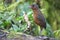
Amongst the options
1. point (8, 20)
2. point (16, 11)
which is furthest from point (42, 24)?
point (16, 11)

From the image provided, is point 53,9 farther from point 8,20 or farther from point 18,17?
point 8,20

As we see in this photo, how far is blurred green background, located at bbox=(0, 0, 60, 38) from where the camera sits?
16.4 ft

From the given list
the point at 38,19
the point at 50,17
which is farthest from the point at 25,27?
the point at 50,17

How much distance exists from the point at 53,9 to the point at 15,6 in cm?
103

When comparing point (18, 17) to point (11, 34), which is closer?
point (11, 34)

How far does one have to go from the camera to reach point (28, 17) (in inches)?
219

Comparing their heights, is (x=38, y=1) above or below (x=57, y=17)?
above

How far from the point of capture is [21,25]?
5.30 m

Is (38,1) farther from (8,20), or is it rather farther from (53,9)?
(8,20)

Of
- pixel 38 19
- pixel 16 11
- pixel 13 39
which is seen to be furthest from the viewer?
pixel 16 11

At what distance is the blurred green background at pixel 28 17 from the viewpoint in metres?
5.00

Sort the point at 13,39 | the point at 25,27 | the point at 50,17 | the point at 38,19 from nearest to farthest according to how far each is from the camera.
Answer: the point at 13,39, the point at 38,19, the point at 25,27, the point at 50,17

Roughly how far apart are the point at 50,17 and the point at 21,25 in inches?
34.4

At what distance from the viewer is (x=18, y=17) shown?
5.95 m
